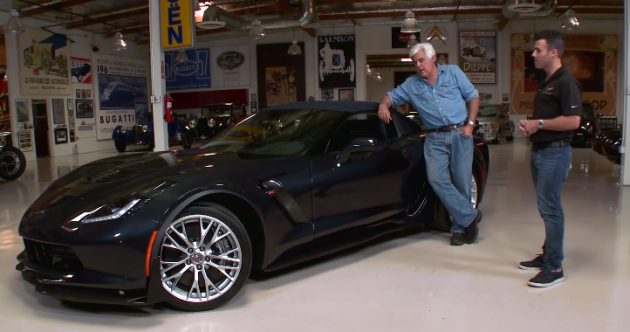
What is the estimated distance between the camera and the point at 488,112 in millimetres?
15367

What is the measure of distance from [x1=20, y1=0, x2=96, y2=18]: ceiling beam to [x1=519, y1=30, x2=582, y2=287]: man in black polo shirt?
1258cm

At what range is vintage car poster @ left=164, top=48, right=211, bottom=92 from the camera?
66.3ft

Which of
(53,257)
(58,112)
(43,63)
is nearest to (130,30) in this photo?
(43,63)

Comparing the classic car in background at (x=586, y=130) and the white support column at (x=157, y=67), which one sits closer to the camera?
the white support column at (x=157, y=67)

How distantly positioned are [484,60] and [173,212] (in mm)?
17840

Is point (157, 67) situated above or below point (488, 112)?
above

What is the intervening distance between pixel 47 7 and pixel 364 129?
40.6 ft

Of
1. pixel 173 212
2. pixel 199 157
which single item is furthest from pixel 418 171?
pixel 173 212

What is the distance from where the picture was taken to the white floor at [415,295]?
2539mm

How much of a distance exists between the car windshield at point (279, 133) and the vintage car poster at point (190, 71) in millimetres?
17065

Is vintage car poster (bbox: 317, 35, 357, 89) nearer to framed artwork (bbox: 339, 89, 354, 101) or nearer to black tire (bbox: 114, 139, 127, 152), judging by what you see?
framed artwork (bbox: 339, 89, 354, 101)

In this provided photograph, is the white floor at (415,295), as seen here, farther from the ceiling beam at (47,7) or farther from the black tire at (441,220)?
the ceiling beam at (47,7)

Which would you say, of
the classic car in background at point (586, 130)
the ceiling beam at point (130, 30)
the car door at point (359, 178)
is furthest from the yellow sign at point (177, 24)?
the ceiling beam at point (130, 30)

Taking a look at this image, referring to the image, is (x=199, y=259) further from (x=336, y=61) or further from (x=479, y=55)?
(x=479, y=55)
